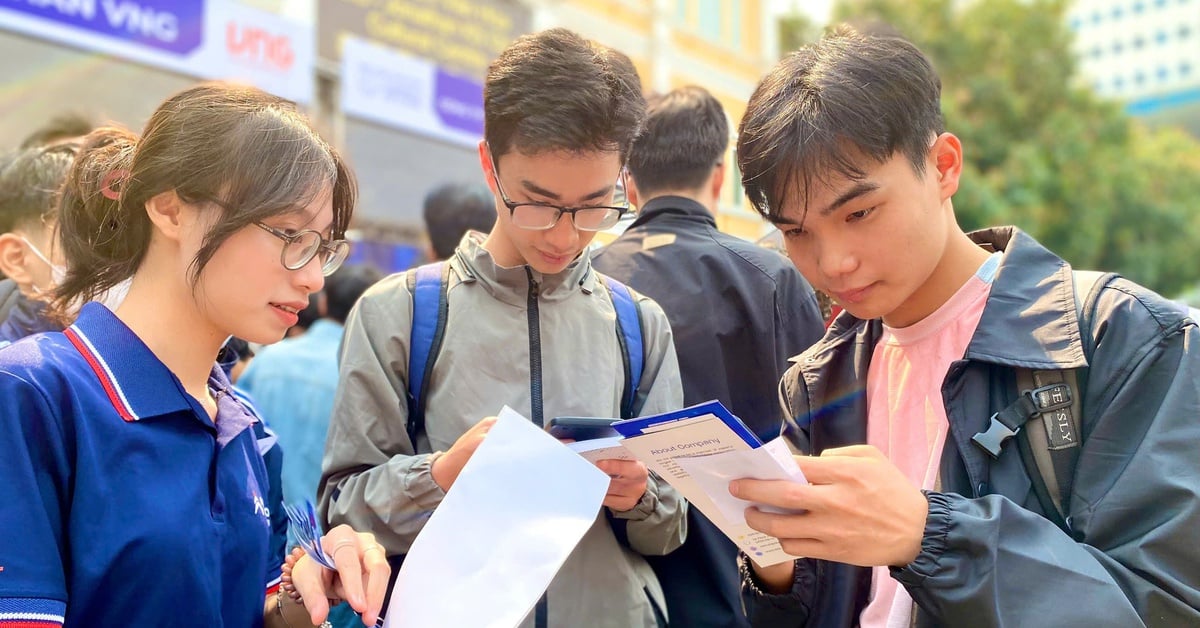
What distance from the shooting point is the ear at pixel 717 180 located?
10.4 feet

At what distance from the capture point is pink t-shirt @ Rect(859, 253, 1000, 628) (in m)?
1.91

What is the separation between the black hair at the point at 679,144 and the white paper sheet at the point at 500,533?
1524mm

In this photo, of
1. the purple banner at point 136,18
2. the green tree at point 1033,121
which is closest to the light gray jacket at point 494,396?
the purple banner at point 136,18

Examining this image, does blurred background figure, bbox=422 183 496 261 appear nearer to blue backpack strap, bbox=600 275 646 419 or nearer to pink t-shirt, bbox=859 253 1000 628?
blue backpack strap, bbox=600 275 646 419

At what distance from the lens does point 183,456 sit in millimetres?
1684

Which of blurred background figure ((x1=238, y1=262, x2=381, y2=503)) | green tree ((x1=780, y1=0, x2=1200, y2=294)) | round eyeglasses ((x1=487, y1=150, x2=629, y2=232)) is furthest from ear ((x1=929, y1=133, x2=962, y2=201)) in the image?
green tree ((x1=780, y1=0, x2=1200, y2=294))

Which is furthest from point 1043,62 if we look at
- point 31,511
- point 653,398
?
point 31,511

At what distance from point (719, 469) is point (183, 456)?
2.87ft

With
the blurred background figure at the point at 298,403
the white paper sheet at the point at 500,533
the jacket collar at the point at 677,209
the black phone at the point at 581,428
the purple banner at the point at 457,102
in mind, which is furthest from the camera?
the purple banner at the point at 457,102

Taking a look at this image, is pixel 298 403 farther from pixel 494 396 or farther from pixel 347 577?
pixel 347 577

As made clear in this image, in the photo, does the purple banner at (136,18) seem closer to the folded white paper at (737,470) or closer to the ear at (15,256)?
the ear at (15,256)

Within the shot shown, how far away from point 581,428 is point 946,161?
2.86 ft

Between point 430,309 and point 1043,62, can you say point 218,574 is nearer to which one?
point 430,309

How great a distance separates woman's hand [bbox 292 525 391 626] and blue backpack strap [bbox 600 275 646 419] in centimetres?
72
